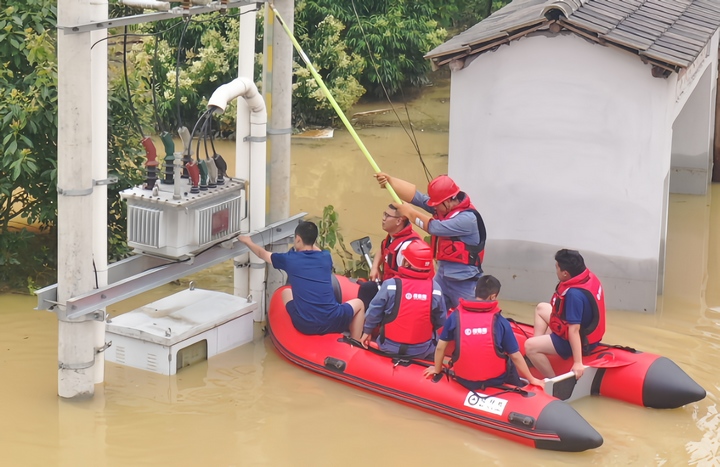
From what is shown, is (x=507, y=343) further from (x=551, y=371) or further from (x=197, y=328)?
(x=197, y=328)

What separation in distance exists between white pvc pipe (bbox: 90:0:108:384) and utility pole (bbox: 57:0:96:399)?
0.08 metres

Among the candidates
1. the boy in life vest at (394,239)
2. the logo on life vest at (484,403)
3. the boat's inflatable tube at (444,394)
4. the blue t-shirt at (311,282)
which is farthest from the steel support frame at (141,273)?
the logo on life vest at (484,403)

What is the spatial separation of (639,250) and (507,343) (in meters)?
3.20

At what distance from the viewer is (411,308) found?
8156 mm

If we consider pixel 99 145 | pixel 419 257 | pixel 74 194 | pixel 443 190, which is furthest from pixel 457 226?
pixel 74 194

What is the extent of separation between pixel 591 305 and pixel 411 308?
4.43 ft

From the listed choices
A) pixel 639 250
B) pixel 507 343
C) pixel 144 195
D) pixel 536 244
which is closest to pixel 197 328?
pixel 144 195

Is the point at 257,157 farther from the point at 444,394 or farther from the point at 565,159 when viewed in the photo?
the point at 565,159

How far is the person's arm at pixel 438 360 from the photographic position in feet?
25.3

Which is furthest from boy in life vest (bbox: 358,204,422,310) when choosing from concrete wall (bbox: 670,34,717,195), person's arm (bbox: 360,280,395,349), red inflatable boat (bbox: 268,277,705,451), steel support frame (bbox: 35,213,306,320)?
concrete wall (bbox: 670,34,717,195)

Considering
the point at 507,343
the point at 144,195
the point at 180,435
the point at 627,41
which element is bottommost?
the point at 180,435

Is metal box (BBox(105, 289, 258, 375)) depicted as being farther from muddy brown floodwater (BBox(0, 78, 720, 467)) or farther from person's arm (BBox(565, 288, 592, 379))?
person's arm (BBox(565, 288, 592, 379))

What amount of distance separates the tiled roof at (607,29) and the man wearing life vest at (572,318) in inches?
109

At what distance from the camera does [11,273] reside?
10500mm
